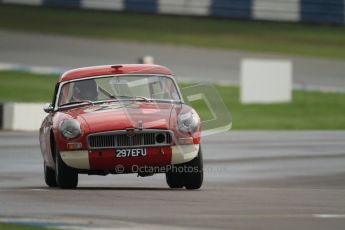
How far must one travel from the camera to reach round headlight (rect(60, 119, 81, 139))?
11.5 metres

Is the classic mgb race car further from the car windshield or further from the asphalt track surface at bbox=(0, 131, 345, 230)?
the asphalt track surface at bbox=(0, 131, 345, 230)

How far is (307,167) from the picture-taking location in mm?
15578

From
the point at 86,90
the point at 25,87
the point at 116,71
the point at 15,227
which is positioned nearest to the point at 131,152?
the point at 86,90

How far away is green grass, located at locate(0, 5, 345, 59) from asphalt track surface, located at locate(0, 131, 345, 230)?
723 inches

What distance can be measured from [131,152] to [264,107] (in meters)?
16.8

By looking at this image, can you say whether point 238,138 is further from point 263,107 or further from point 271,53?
point 271,53

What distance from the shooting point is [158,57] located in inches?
1330

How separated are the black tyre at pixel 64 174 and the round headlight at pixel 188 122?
3.70 feet

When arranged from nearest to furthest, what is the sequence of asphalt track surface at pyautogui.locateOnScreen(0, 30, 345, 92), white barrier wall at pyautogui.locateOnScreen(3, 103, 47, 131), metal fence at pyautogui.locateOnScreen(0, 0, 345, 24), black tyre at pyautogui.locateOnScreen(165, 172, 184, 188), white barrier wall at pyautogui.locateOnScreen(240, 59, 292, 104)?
1. black tyre at pyautogui.locateOnScreen(165, 172, 184, 188)
2. white barrier wall at pyautogui.locateOnScreen(3, 103, 47, 131)
3. white barrier wall at pyautogui.locateOnScreen(240, 59, 292, 104)
4. asphalt track surface at pyautogui.locateOnScreen(0, 30, 345, 92)
5. metal fence at pyautogui.locateOnScreen(0, 0, 345, 24)

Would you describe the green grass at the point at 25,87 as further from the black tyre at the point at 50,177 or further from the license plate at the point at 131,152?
the license plate at the point at 131,152

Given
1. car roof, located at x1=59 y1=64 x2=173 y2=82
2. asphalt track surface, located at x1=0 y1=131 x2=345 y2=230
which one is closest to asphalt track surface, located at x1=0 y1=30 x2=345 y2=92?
asphalt track surface, located at x1=0 y1=131 x2=345 y2=230

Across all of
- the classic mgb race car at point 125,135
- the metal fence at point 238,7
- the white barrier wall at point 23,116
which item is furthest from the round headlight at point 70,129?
the metal fence at point 238,7

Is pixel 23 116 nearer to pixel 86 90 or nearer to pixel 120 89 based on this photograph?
pixel 86 90

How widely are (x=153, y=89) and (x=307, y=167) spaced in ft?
12.1
